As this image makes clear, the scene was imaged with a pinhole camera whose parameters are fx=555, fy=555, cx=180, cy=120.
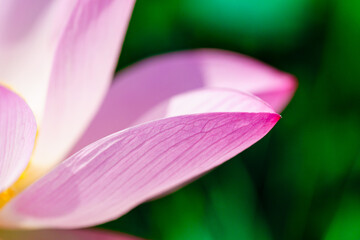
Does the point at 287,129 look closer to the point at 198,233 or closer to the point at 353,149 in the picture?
the point at 353,149

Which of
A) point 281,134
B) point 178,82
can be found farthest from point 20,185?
point 281,134

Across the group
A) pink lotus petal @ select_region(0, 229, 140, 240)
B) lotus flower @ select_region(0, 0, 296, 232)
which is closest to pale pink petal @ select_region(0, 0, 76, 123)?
lotus flower @ select_region(0, 0, 296, 232)

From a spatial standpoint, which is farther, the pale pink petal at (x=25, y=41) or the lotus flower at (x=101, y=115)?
the pale pink petal at (x=25, y=41)

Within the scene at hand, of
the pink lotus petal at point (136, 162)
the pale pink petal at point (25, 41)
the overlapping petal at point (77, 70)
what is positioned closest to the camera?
the pink lotus petal at point (136, 162)

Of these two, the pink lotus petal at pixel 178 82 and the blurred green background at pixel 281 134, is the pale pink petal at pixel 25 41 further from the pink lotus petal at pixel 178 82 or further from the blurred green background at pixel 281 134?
the blurred green background at pixel 281 134

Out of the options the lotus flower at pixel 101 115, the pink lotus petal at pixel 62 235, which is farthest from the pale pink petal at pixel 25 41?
the pink lotus petal at pixel 62 235

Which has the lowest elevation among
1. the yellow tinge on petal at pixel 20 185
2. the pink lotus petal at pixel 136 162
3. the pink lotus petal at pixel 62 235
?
the pink lotus petal at pixel 62 235

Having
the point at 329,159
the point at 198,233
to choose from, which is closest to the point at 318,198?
the point at 329,159
